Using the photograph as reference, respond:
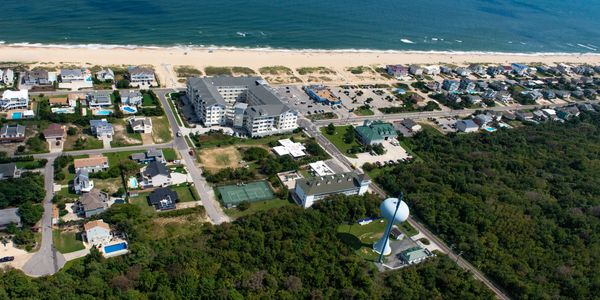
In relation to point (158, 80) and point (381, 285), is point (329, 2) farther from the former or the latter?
point (381, 285)

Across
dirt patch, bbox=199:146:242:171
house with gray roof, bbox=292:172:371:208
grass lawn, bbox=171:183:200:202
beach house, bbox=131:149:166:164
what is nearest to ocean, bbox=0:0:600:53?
dirt patch, bbox=199:146:242:171

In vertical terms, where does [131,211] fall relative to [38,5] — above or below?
below

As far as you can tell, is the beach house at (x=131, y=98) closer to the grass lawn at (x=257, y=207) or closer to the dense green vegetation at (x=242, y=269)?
the dense green vegetation at (x=242, y=269)

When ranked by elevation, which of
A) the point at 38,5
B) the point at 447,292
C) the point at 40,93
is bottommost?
the point at 447,292

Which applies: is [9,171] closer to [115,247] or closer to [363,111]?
[115,247]

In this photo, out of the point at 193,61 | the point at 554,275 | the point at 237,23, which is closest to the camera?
the point at 554,275

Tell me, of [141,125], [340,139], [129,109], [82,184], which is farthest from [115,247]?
[340,139]

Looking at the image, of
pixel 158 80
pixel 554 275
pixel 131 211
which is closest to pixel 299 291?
pixel 131 211
